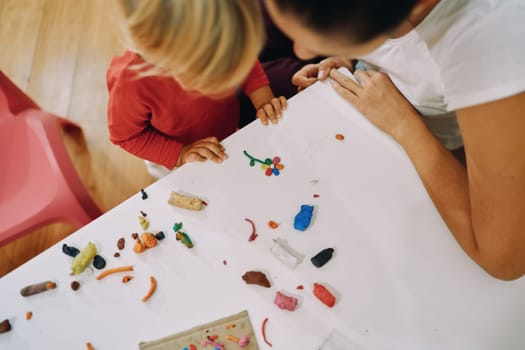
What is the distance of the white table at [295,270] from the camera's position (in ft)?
2.14

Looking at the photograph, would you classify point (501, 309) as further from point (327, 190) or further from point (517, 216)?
point (327, 190)

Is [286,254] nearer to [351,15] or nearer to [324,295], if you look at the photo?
[324,295]

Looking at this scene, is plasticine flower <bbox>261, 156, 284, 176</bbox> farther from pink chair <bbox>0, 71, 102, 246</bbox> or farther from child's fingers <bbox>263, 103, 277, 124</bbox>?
pink chair <bbox>0, 71, 102, 246</bbox>

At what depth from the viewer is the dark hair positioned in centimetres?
42

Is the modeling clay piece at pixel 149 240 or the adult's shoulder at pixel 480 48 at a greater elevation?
the adult's shoulder at pixel 480 48

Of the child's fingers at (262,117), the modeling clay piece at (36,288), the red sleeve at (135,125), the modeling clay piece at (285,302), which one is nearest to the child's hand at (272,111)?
the child's fingers at (262,117)

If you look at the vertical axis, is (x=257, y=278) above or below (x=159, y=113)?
below

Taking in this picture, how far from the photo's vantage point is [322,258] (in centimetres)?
69

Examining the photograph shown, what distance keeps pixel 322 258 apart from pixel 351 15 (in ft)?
1.28

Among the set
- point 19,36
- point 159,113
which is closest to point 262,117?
point 159,113

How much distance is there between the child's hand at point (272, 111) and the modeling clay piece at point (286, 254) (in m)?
0.23

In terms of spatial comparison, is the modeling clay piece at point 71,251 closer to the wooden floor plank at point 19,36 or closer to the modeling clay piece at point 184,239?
the modeling clay piece at point 184,239

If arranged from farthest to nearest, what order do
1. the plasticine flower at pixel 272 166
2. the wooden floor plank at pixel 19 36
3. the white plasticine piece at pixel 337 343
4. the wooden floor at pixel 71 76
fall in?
1. the wooden floor plank at pixel 19 36
2. the wooden floor at pixel 71 76
3. the plasticine flower at pixel 272 166
4. the white plasticine piece at pixel 337 343

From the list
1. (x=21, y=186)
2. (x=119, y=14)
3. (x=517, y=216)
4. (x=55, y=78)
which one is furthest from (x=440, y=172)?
(x=55, y=78)
